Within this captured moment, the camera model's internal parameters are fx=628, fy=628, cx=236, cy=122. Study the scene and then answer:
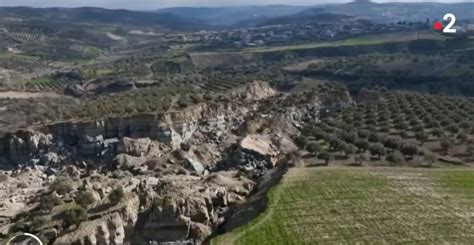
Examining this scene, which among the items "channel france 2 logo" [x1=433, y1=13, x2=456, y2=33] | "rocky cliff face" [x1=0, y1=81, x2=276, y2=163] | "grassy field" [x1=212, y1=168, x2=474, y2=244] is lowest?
"rocky cliff face" [x1=0, y1=81, x2=276, y2=163]

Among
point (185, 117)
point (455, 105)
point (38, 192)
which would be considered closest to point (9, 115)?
point (185, 117)

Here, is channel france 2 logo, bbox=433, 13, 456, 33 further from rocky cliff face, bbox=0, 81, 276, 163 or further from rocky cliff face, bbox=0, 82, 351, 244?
rocky cliff face, bbox=0, 81, 276, 163

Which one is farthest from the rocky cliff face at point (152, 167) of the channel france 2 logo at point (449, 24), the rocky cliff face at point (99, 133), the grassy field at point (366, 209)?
the channel france 2 logo at point (449, 24)

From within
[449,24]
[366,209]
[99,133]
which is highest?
[449,24]

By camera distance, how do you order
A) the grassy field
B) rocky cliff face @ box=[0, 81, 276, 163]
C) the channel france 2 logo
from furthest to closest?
the channel france 2 logo → rocky cliff face @ box=[0, 81, 276, 163] → the grassy field

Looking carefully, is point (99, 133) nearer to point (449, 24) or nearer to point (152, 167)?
point (152, 167)

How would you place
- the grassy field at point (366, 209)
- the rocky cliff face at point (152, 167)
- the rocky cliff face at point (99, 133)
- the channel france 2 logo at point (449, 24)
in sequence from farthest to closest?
1. the channel france 2 logo at point (449, 24)
2. the rocky cliff face at point (99, 133)
3. the rocky cliff face at point (152, 167)
4. the grassy field at point (366, 209)

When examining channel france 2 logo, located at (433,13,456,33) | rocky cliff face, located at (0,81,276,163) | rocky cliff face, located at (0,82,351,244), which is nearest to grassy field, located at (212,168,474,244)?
rocky cliff face, located at (0,82,351,244)

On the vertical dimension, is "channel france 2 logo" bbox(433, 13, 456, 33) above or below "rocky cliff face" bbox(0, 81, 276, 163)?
above

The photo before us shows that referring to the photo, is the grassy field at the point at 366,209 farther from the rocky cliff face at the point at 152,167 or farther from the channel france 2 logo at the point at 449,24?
the channel france 2 logo at the point at 449,24

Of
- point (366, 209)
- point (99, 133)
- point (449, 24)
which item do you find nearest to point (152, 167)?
point (99, 133)
